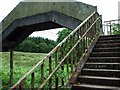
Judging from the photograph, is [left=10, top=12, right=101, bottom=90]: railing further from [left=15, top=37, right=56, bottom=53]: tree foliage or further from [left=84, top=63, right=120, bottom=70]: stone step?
[left=15, top=37, right=56, bottom=53]: tree foliage

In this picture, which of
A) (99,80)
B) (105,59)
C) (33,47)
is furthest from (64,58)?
(33,47)

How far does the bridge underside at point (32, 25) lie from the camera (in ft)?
28.1

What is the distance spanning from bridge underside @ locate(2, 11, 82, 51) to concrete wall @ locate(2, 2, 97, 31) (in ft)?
0.60

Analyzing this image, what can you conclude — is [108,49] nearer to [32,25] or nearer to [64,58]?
[64,58]

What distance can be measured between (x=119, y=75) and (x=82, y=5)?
140 inches

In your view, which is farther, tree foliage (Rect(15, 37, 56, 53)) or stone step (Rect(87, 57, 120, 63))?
tree foliage (Rect(15, 37, 56, 53))

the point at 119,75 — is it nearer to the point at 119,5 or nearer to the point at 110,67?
the point at 110,67

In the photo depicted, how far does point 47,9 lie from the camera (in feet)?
29.7

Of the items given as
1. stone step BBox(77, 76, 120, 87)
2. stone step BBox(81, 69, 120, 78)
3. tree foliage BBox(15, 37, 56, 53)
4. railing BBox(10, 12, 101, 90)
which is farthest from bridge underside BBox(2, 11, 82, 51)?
tree foliage BBox(15, 37, 56, 53)

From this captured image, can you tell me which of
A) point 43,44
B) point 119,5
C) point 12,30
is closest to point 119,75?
point 12,30

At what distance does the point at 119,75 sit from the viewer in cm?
552

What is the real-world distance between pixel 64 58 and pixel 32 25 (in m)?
4.57

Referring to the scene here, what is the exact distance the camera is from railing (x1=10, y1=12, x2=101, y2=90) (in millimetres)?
4493

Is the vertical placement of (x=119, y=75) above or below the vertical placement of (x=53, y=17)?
below
